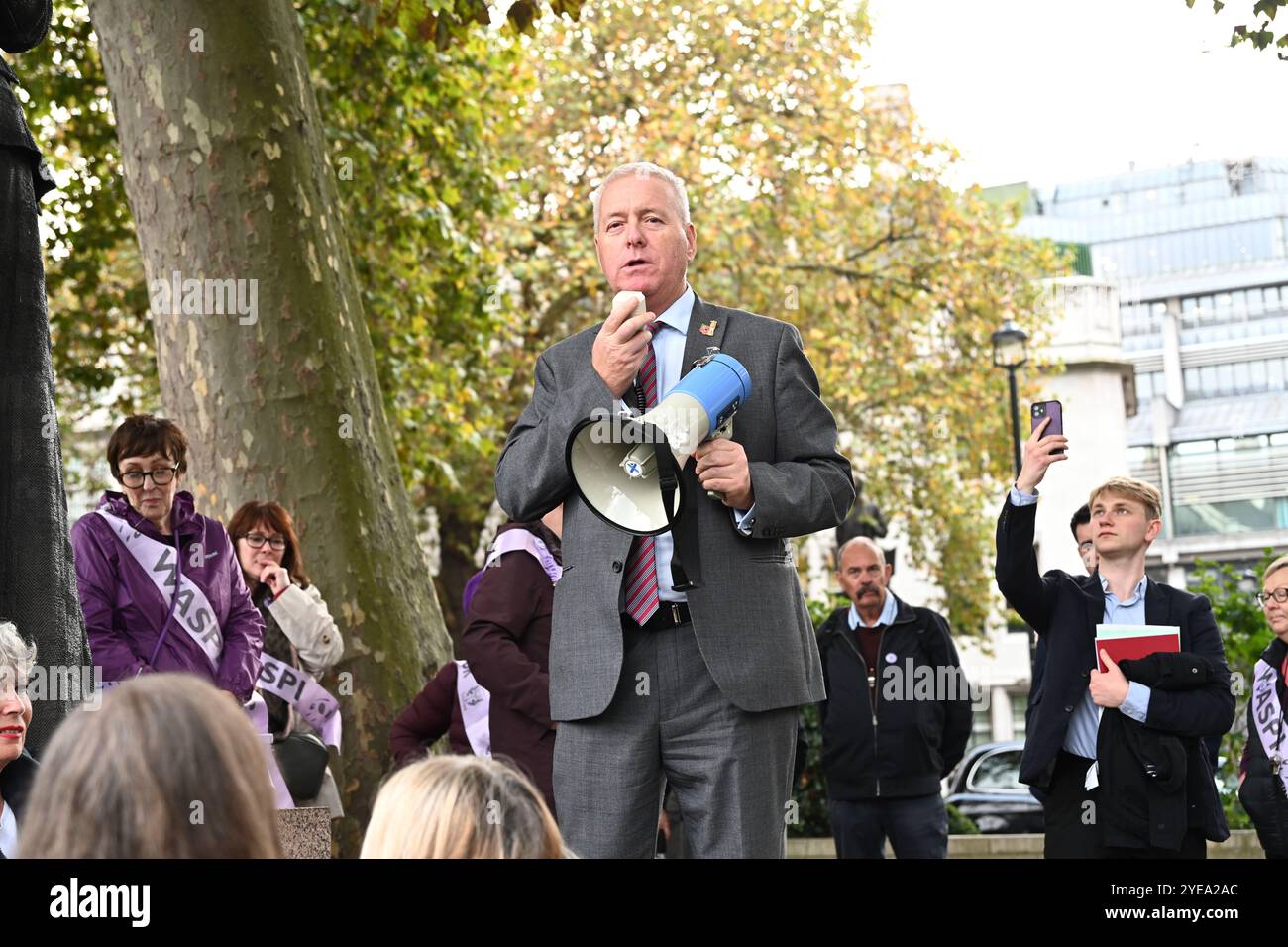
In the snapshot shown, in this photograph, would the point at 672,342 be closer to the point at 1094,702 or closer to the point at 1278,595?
the point at 1094,702

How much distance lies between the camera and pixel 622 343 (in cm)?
394

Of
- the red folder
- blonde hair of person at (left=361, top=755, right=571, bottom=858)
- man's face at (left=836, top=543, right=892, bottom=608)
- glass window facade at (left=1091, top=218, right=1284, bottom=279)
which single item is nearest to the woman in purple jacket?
the red folder

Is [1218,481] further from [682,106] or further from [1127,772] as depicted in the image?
[1127,772]

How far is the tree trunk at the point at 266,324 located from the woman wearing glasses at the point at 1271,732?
4423mm

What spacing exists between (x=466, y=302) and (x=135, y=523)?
500 inches

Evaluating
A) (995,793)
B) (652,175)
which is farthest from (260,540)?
(995,793)

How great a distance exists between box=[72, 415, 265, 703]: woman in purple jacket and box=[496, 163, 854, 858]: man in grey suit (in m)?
2.07

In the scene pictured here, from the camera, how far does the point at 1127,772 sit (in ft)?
18.7

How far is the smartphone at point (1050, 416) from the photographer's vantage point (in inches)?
212

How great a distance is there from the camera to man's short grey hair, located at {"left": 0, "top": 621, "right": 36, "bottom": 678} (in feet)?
13.9

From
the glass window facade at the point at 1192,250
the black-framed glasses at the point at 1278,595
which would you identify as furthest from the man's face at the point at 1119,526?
the glass window facade at the point at 1192,250

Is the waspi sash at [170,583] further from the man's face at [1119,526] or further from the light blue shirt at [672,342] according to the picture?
→ the man's face at [1119,526]

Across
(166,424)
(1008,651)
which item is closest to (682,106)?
(166,424)

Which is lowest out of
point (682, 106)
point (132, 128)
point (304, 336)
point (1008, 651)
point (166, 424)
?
point (1008, 651)
